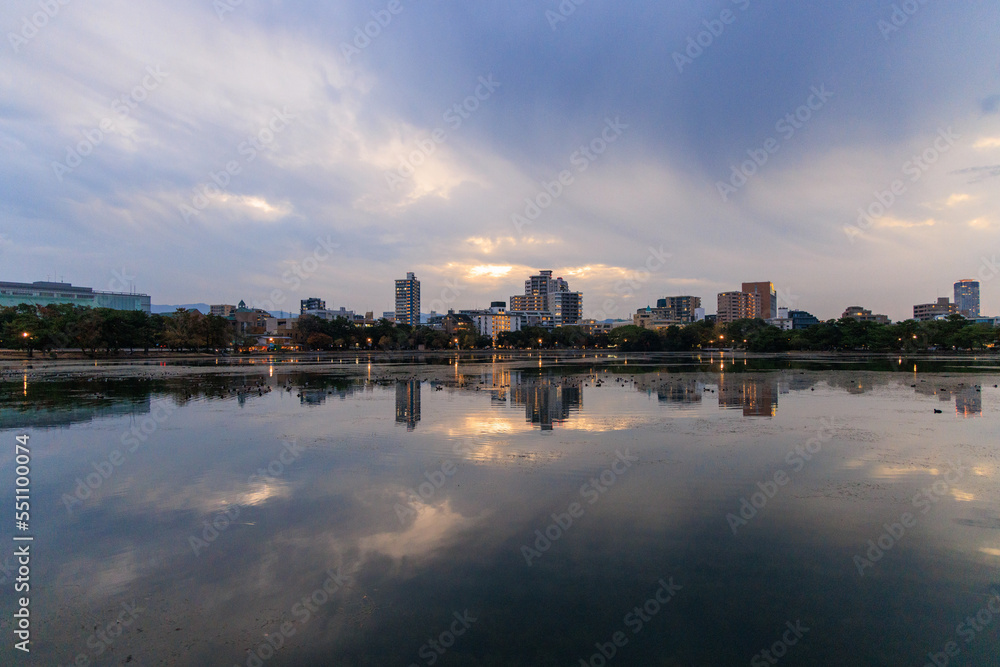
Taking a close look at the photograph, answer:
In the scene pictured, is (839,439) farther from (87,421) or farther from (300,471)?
(87,421)

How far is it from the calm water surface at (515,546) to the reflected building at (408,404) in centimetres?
244

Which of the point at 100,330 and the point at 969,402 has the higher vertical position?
the point at 100,330

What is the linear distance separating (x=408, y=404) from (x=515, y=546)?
17054 mm

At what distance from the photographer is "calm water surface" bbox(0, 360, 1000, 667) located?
5680 mm

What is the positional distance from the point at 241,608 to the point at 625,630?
15.3ft

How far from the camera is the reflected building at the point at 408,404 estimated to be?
1931 cm

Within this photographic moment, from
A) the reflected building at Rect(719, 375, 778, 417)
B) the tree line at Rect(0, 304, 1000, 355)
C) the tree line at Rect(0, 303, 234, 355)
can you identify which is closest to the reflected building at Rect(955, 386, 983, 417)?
the reflected building at Rect(719, 375, 778, 417)

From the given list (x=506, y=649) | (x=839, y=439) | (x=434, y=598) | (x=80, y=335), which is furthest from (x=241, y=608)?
(x=80, y=335)

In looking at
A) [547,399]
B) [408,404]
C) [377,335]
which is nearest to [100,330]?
[377,335]

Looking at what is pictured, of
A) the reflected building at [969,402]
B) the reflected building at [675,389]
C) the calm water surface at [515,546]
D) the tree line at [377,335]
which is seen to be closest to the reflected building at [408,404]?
the calm water surface at [515,546]

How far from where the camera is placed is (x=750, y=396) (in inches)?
1035

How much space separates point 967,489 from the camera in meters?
10.4

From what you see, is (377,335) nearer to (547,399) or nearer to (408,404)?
(408,404)

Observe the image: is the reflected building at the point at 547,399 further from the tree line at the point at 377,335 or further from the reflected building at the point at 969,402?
the tree line at the point at 377,335
